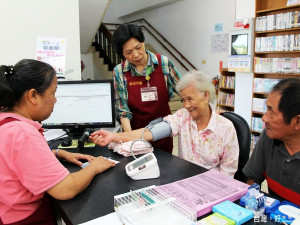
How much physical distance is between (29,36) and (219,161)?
2010mm

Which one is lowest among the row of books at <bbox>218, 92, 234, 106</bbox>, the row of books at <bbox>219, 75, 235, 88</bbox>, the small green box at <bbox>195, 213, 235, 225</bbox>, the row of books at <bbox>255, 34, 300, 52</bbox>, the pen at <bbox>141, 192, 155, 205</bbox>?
the small green box at <bbox>195, 213, 235, 225</bbox>

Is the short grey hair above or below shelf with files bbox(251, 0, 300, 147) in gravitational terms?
below

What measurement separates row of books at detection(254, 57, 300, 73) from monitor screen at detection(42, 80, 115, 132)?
10.8 feet

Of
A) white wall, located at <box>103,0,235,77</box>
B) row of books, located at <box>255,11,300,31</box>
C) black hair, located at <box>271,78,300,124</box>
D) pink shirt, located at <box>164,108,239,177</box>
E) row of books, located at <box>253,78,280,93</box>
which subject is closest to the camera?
black hair, located at <box>271,78,300,124</box>

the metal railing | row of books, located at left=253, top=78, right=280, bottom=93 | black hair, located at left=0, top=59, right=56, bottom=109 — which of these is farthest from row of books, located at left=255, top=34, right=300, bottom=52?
black hair, located at left=0, top=59, right=56, bottom=109

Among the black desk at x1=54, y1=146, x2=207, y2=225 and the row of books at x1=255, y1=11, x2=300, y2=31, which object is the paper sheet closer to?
the black desk at x1=54, y1=146, x2=207, y2=225

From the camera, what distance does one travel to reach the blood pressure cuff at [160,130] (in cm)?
176

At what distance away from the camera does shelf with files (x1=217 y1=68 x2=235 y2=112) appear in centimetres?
515

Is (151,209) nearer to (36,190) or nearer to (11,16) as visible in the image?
(36,190)

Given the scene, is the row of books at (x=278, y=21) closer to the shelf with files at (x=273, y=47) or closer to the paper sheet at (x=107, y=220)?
the shelf with files at (x=273, y=47)

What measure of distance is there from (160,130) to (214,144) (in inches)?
14.8

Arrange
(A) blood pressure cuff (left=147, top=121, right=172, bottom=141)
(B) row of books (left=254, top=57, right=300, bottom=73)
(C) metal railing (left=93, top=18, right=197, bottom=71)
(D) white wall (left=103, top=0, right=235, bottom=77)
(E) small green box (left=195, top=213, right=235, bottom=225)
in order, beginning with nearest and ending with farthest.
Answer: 1. (E) small green box (left=195, top=213, right=235, bottom=225)
2. (A) blood pressure cuff (left=147, top=121, right=172, bottom=141)
3. (B) row of books (left=254, top=57, right=300, bottom=73)
4. (D) white wall (left=103, top=0, right=235, bottom=77)
5. (C) metal railing (left=93, top=18, right=197, bottom=71)

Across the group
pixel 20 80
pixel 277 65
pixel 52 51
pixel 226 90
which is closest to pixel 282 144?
pixel 20 80

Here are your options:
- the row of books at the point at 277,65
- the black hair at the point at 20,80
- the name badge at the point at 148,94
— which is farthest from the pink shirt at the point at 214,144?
the row of books at the point at 277,65
